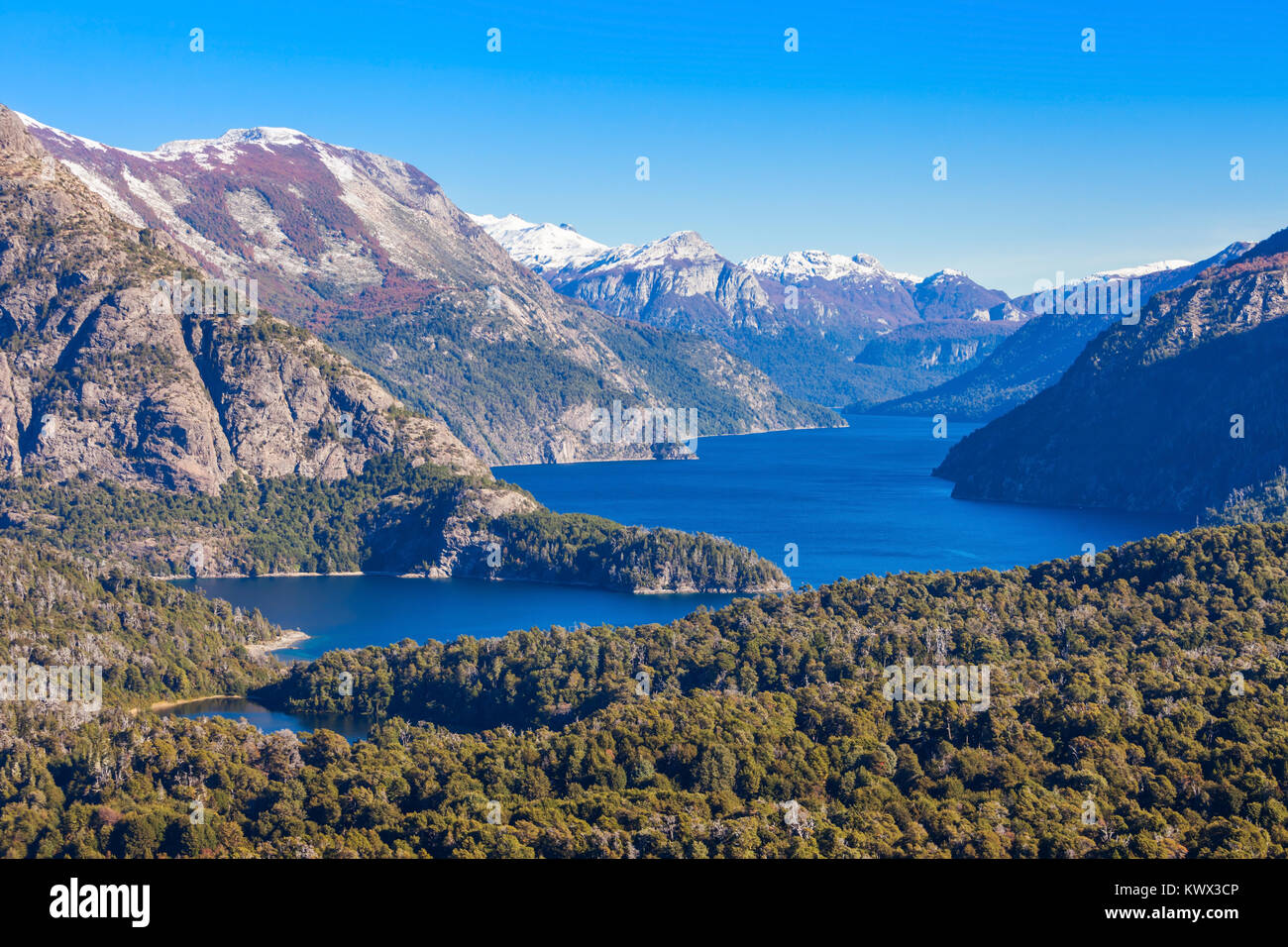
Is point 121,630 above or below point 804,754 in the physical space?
above

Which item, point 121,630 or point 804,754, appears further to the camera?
point 121,630

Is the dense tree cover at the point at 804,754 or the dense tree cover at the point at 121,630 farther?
the dense tree cover at the point at 121,630
